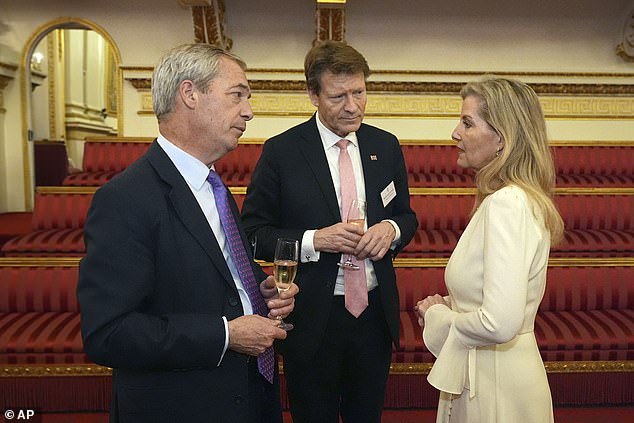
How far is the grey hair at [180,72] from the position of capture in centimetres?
119

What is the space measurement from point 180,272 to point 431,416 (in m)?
1.67

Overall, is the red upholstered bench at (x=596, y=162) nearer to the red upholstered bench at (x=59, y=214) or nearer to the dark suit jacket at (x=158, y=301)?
the red upholstered bench at (x=59, y=214)

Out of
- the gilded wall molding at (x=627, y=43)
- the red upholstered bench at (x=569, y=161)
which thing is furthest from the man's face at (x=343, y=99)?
the gilded wall molding at (x=627, y=43)

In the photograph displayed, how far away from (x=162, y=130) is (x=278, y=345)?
0.86 m

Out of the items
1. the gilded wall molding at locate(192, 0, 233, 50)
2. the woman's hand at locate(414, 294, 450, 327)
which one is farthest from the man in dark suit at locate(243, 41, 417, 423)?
the gilded wall molding at locate(192, 0, 233, 50)

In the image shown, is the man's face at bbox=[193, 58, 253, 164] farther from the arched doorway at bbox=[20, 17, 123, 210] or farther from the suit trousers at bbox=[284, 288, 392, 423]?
the arched doorway at bbox=[20, 17, 123, 210]

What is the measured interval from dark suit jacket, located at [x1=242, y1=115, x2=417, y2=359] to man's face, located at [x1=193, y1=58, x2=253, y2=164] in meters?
0.47

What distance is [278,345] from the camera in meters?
1.78

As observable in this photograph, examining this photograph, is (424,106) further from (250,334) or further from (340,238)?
(250,334)

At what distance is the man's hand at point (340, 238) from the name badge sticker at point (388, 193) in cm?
24

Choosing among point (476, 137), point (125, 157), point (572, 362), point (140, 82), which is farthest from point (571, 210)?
point (140, 82)

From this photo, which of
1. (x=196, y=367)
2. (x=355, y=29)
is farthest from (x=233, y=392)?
(x=355, y=29)

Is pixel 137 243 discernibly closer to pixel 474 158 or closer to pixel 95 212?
pixel 95 212

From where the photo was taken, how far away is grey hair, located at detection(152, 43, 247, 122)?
3.90 ft
